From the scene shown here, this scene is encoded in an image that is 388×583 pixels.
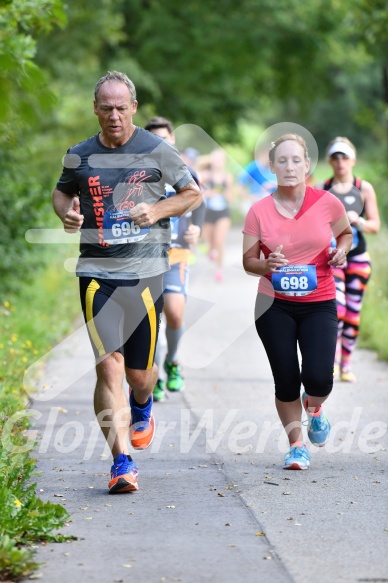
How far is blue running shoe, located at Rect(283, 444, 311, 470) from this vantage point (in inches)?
273

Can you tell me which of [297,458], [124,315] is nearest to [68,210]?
[124,315]

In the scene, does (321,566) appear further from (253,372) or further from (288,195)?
(253,372)

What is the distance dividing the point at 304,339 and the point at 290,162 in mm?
1041

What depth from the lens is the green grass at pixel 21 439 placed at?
505cm

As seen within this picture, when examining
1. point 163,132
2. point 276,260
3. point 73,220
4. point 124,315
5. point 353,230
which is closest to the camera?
point 73,220

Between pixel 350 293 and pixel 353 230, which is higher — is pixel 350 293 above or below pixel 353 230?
below

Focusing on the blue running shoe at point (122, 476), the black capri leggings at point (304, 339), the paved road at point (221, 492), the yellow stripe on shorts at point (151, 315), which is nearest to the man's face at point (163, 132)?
the paved road at point (221, 492)

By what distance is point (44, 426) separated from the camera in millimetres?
8320

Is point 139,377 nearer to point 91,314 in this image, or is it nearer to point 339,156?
point 91,314

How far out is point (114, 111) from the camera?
20.5 feet

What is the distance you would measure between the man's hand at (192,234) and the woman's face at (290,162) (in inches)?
97.6

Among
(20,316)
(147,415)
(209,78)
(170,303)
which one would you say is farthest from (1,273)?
(209,78)

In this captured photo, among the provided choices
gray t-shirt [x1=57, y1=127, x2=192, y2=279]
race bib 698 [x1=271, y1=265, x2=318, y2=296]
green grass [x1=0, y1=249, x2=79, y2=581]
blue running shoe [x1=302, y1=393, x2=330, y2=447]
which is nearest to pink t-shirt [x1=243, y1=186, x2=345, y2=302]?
race bib 698 [x1=271, y1=265, x2=318, y2=296]

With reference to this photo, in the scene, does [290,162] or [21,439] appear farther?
[21,439]
